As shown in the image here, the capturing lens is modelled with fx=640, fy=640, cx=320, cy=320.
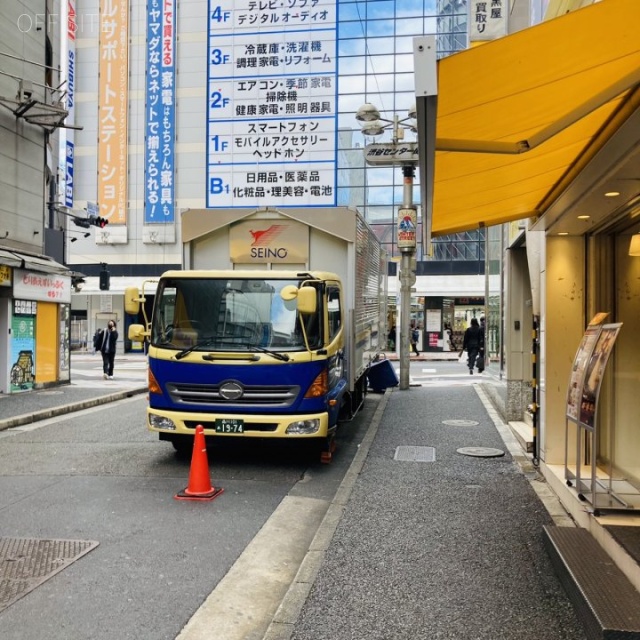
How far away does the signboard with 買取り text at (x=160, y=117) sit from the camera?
103 ft

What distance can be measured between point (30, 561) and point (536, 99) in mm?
4800

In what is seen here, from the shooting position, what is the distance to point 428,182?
4.39 meters

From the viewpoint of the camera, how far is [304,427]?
7711 mm

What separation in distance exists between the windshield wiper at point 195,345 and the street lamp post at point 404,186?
9685 millimetres

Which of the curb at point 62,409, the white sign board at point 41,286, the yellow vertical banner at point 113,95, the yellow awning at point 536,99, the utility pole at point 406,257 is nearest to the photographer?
the yellow awning at point 536,99

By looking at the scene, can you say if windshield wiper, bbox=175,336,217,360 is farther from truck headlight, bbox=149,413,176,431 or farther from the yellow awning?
the yellow awning

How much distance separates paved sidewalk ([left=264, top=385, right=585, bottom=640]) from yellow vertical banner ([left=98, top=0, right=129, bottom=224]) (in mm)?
31609

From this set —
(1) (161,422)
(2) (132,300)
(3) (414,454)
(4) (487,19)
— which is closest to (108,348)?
(2) (132,300)

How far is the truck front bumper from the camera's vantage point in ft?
25.1

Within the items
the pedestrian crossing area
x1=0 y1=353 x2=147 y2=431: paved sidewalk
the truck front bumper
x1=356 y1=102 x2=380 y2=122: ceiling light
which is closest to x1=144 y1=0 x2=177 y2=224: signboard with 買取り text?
x1=0 y1=353 x2=147 y2=431: paved sidewalk

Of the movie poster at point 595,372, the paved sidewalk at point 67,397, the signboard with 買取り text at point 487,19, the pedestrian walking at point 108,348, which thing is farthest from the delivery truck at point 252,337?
the pedestrian walking at point 108,348

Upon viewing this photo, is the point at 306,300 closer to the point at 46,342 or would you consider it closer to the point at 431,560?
the point at 431,560

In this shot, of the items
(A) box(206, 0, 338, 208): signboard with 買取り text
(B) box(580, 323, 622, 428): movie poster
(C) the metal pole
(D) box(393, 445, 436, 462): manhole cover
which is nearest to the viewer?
(B) box(580, 323, 622, 428): movie poster

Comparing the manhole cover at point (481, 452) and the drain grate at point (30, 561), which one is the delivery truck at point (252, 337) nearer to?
the manhole cover at point (481, 452)
